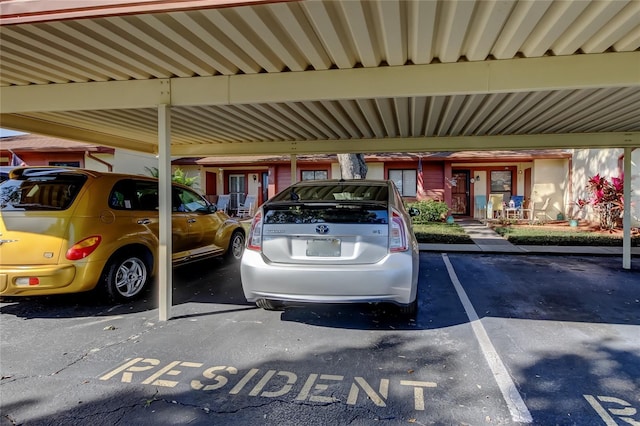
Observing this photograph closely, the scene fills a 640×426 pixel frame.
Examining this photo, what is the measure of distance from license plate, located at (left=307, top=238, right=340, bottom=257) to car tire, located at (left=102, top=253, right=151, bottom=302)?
2699 millimetres

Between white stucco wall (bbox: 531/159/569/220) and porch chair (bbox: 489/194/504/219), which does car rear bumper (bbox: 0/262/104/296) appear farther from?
white stucco wall (bbox: 531/159/569/220)

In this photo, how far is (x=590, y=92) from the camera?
15.5ft

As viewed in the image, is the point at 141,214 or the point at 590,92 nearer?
the point at 590,92

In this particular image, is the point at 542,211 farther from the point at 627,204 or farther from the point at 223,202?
the point at 223,202

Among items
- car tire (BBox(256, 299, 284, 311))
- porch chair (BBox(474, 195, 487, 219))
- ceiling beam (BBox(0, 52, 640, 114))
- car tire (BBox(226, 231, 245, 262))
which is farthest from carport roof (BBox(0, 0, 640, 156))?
porch chair (BBox(474, 195, 487, 219))

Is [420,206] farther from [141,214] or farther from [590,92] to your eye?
[141,214]

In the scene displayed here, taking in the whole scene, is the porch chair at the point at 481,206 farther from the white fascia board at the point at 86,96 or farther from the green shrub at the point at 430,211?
the white fascia board at the point at 86,96

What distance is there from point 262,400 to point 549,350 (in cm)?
268

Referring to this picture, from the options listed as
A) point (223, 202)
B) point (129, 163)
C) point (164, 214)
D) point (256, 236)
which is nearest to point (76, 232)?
point (164, 214)

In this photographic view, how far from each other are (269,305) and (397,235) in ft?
5.61

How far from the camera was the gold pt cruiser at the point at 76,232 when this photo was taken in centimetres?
429

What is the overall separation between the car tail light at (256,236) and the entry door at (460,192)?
15.2 m

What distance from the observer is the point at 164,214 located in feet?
14.6

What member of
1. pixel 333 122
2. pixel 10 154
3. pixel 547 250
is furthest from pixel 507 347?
pixel 10 154
